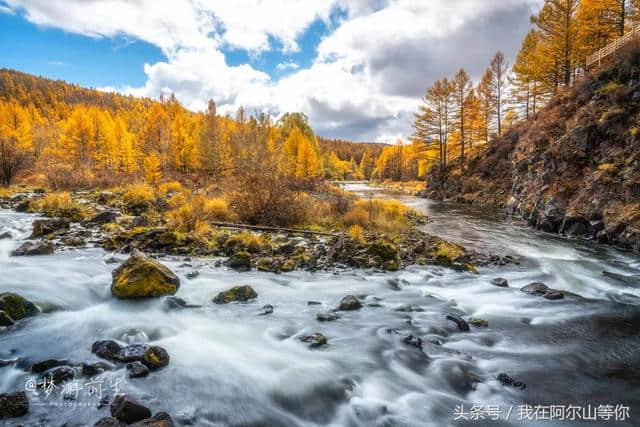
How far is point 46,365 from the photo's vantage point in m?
4.30

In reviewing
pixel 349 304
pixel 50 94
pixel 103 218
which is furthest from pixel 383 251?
pixel 50 94

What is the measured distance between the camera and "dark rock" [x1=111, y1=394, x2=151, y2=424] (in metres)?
3.39

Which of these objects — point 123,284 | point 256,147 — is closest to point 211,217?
point 256,147

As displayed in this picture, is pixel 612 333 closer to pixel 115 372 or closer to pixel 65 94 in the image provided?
pixel 115 372

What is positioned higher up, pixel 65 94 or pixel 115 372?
pixel 65 94

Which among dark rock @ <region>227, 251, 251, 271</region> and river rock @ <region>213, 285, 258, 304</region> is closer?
river rock @ <region>213, 285, 258, 304</region>

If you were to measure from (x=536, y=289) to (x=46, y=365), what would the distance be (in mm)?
9366

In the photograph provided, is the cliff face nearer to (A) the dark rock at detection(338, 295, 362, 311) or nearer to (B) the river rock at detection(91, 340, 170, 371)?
(A) the dark rock at detection(338, 295, 362, 311)

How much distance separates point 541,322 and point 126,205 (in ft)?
59.7

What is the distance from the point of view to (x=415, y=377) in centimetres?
479

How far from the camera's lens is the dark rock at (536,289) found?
798 centimetres

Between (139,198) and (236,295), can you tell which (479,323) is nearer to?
(236,295)

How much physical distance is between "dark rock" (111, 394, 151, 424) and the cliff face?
1466cm

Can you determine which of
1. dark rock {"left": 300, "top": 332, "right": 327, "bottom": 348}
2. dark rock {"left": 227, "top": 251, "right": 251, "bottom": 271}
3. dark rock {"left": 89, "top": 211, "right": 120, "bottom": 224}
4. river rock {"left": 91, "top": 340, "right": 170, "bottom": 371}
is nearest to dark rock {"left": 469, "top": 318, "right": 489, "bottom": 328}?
dark rock {"left": 300, "top": 332, "right": 327, "bottom": 348}
